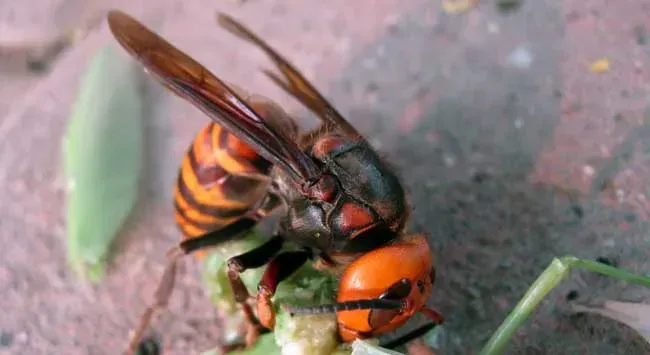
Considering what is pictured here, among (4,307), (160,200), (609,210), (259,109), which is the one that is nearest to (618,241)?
(609,210)

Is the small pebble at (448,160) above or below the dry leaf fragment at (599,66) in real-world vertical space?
above

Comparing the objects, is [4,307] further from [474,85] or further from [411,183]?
[474,85]

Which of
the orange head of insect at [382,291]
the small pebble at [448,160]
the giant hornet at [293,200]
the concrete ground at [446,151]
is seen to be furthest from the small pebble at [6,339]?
the small pebble at [448,160]

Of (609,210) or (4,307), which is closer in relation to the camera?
(609,210)

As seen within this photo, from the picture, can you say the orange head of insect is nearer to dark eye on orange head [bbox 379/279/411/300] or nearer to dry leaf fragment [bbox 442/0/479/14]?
dark eye on orange head [bbox 379/279/411/300]

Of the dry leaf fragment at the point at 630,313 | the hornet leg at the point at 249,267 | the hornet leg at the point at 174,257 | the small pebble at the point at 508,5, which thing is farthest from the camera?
the small pebble at the point at 508,5

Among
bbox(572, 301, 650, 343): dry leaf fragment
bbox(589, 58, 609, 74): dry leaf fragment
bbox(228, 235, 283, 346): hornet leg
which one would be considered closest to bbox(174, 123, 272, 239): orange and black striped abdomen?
bbox(228, 235, 283, 346): hornet leg

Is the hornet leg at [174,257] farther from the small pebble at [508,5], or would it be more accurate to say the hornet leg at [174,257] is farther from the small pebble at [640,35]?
the small pebble at [640,35]

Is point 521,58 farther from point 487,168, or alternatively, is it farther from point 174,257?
point 174,257
